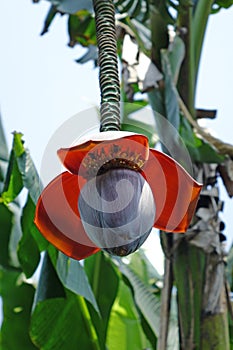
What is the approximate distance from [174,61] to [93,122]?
0.83 m

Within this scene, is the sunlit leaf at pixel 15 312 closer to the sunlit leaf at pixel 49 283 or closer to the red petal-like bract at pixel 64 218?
the sunlit leaf at pixel 49 283

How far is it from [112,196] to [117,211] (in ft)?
0.04

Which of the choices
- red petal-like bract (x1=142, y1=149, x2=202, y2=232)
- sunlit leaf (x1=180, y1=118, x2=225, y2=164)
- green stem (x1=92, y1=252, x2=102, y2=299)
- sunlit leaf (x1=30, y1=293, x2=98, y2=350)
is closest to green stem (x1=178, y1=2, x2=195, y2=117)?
sunlit leaf (x1=180, y1=118, x2=225, y2=164)

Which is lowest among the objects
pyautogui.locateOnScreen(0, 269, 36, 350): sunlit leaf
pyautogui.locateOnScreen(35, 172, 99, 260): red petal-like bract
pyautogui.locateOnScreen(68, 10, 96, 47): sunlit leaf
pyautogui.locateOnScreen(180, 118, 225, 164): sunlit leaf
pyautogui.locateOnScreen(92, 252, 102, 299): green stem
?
pyautogui.locateOnScreen(0, 269, 36, 350): sunlit leaf

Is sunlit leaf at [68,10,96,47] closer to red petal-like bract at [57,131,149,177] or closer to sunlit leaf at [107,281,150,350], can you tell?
sunlit leaf at [107,281,150,350]

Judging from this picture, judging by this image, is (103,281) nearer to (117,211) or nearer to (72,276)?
(72,276)

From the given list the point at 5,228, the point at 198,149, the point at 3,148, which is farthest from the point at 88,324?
the point at 3,148

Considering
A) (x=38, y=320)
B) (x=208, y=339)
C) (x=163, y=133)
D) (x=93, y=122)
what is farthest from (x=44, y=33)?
(x=93, y=122)

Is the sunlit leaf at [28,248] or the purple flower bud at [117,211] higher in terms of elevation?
the purple flower bud at [117,211]

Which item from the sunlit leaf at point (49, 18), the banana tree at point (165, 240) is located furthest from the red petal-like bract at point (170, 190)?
the sunlit leaf at point (49, 18)


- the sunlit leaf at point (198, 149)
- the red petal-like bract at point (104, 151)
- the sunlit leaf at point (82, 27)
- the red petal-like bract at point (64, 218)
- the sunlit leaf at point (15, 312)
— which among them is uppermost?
the sunlit leaf at point (82, 27)

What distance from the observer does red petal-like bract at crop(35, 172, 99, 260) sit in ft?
1.62

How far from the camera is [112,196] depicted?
43cm

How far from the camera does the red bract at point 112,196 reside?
43cm
